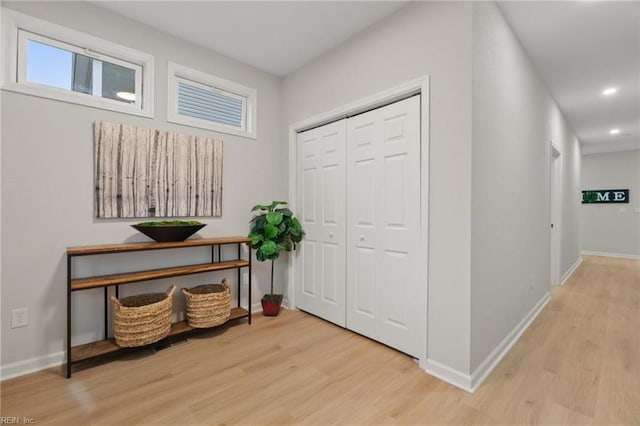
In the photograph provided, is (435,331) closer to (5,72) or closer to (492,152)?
(492,152)

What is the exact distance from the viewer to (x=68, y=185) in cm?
219

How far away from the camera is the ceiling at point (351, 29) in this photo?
2.27 m

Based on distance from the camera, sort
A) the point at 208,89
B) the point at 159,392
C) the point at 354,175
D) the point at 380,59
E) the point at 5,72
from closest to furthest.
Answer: the point at 159,392 < the point at 5,72 < the point at 380,59 < the point at 354,175 < the point at 208,89

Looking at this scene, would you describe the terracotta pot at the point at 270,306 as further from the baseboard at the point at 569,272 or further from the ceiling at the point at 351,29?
the baseboard at the point at 569,272

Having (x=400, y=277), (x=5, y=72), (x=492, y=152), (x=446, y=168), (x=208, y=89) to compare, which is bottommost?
(x=400, y=277)

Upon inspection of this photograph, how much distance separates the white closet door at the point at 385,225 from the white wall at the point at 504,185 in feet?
1.34

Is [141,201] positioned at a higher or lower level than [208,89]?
lower

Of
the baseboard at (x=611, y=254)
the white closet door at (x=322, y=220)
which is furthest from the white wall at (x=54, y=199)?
the baseboard at (x=611, y=254)

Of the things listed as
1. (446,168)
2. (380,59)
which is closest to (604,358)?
(446,168)

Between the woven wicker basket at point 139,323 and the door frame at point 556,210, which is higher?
the door frame at point 556,210

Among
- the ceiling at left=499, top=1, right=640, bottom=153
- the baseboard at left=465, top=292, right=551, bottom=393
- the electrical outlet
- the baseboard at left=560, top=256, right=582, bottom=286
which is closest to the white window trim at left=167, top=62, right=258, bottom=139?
the electrical outlet

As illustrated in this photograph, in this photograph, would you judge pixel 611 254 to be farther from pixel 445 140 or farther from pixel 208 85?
pixel 208 85

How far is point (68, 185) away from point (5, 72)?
817 millimetres

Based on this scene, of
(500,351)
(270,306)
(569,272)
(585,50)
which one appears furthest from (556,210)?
(270,306)
